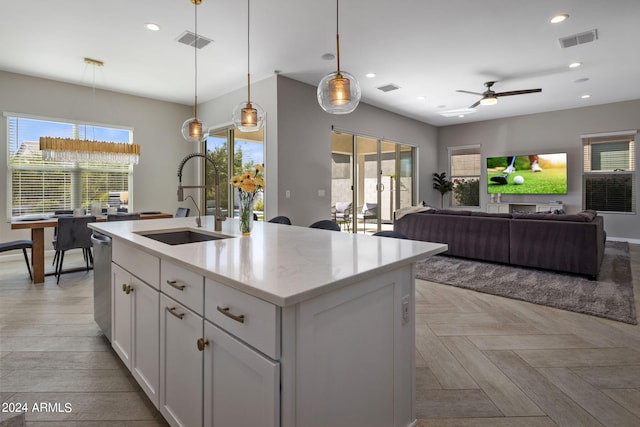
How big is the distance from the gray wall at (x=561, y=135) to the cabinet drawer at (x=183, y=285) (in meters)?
8.94

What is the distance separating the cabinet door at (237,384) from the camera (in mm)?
1032

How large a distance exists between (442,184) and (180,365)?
8.94 m

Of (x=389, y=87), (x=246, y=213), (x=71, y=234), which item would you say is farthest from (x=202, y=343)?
(x=389, y=87)

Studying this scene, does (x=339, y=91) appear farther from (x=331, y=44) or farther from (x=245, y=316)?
(x=331, y=44)

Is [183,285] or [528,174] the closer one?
[183,285]

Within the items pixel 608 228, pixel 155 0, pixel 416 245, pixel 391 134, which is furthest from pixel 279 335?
pixel 608 228

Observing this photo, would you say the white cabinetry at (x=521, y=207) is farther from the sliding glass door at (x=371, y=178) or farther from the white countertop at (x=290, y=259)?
the white countertop at (x=290, y=259)

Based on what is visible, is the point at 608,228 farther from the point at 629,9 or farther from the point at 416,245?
the point at 416,245

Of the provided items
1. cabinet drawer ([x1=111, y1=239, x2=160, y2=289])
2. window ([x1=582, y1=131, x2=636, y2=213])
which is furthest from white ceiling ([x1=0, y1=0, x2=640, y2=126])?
cabinet drawer ([x1=111, y1=239, x2=160, y2=289])

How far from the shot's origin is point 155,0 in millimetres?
3291

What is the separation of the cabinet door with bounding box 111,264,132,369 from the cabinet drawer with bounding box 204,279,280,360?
1.02 meters

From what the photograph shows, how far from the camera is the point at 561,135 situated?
7820 mm

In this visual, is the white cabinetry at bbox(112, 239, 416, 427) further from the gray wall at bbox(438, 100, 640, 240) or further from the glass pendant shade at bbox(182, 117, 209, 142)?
the gray wall at bbox(438, 100, 640, 240)

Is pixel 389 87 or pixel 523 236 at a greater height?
pixel 389 87
